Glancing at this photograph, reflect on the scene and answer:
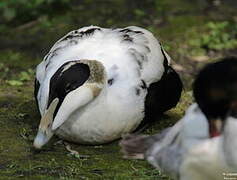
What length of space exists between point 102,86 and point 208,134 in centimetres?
161

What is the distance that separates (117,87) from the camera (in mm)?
5621

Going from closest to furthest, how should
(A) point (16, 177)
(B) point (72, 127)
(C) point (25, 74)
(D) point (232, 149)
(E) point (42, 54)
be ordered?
(D) point (232, 149)
(A) point (16, 177)
(B) point (72, 127)
(C) point (25, 74)
(E) point (42, 54)

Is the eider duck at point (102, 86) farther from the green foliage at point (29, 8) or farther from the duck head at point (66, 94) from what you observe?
the green foliage at point (29, 8)

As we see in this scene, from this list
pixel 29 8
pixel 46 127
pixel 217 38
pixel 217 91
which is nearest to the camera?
pixel 217 91

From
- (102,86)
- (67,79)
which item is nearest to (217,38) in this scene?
(102,86)

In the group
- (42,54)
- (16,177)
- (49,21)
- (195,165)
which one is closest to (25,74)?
(42,54)

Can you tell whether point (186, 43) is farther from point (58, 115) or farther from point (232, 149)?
point (232, 149)

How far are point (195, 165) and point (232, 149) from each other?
0.25 meters

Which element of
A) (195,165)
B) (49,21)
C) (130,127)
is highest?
(195,165)

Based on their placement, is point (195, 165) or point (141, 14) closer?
point (195, 165)

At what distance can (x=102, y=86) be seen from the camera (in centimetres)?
555

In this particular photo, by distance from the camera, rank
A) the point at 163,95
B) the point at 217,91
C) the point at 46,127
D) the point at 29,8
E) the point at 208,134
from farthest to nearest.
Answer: the point at 29,8, the point at 163,95, the point at 46,127, the point at 208,134, the point at 217,91

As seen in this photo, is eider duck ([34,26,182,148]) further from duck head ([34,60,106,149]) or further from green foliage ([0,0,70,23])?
green foliage ([0,0,70,23])

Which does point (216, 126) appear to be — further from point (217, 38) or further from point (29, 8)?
point (29, 8)
